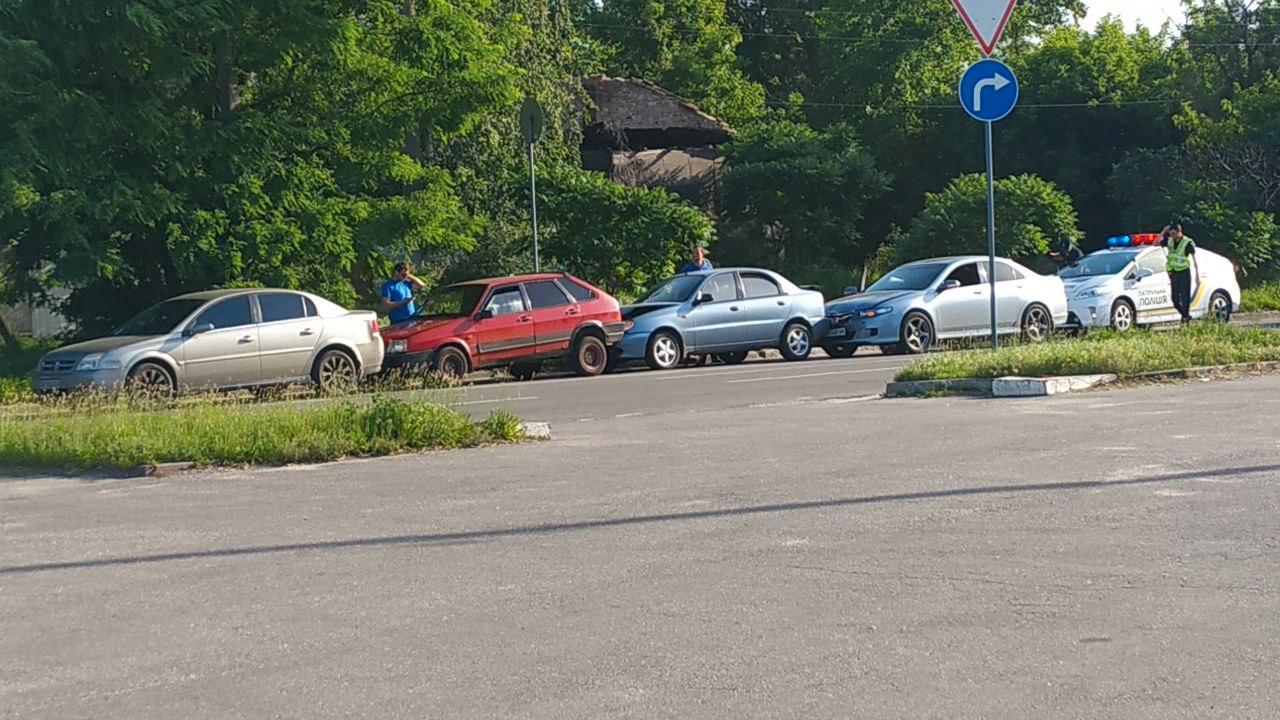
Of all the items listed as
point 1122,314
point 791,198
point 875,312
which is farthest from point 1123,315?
point 791,198

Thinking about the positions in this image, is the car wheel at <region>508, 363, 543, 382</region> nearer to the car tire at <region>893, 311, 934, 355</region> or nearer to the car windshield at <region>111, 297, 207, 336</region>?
the car windshield at <region>111, 297, 207, 336</region>

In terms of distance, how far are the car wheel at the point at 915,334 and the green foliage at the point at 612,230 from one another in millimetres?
7079

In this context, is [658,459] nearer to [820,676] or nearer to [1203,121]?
[820,676]

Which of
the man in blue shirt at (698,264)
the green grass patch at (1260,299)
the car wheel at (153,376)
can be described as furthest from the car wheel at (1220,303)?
the car wheel at (153,376)

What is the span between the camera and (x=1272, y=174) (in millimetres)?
39938

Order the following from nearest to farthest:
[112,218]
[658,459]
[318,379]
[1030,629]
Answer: [1030,629] < [658,459] < [318,379] < [112,218]

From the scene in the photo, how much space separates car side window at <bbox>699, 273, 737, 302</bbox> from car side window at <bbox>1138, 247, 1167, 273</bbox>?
8193 mm

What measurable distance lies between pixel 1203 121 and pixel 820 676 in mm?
39545

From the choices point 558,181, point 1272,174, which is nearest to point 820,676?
point 558,181

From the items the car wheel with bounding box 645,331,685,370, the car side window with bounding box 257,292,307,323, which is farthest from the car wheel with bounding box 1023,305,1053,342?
the car side window with bounding box 257,292,307,323

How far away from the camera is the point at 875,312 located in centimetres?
2450

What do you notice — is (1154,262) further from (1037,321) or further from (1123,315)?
(1037,321)

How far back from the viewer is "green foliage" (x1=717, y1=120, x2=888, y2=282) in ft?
134

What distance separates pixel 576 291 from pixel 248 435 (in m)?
11.2
